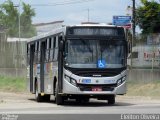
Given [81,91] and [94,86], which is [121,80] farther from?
[81,91]

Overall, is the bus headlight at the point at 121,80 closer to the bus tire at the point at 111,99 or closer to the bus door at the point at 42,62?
the bus tire at the point at 111,99

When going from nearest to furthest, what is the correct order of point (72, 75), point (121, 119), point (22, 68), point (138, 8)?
point (121, 119) < point (72, 75) < point (22, 68) < point (138, 8)

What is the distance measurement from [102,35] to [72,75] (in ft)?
7.01

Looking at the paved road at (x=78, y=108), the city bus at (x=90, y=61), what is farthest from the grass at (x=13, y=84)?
the city bus at (x=90, y=61)

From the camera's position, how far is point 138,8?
77.1m

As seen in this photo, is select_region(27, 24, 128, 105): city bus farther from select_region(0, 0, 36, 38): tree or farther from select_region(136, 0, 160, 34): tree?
select_region(0, 0, 36, 38): tree

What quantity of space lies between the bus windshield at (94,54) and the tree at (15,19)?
75650mm

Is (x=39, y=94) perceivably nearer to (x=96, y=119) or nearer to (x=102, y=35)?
(x=102, y=35)

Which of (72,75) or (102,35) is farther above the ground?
(102,35)

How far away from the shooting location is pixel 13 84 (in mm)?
49031

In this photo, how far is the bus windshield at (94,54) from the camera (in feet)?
81.8

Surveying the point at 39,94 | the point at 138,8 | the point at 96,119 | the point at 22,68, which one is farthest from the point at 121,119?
the point at 138,8

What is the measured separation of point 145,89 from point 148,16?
37.8m

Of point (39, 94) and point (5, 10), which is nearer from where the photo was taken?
point (39, 94)
